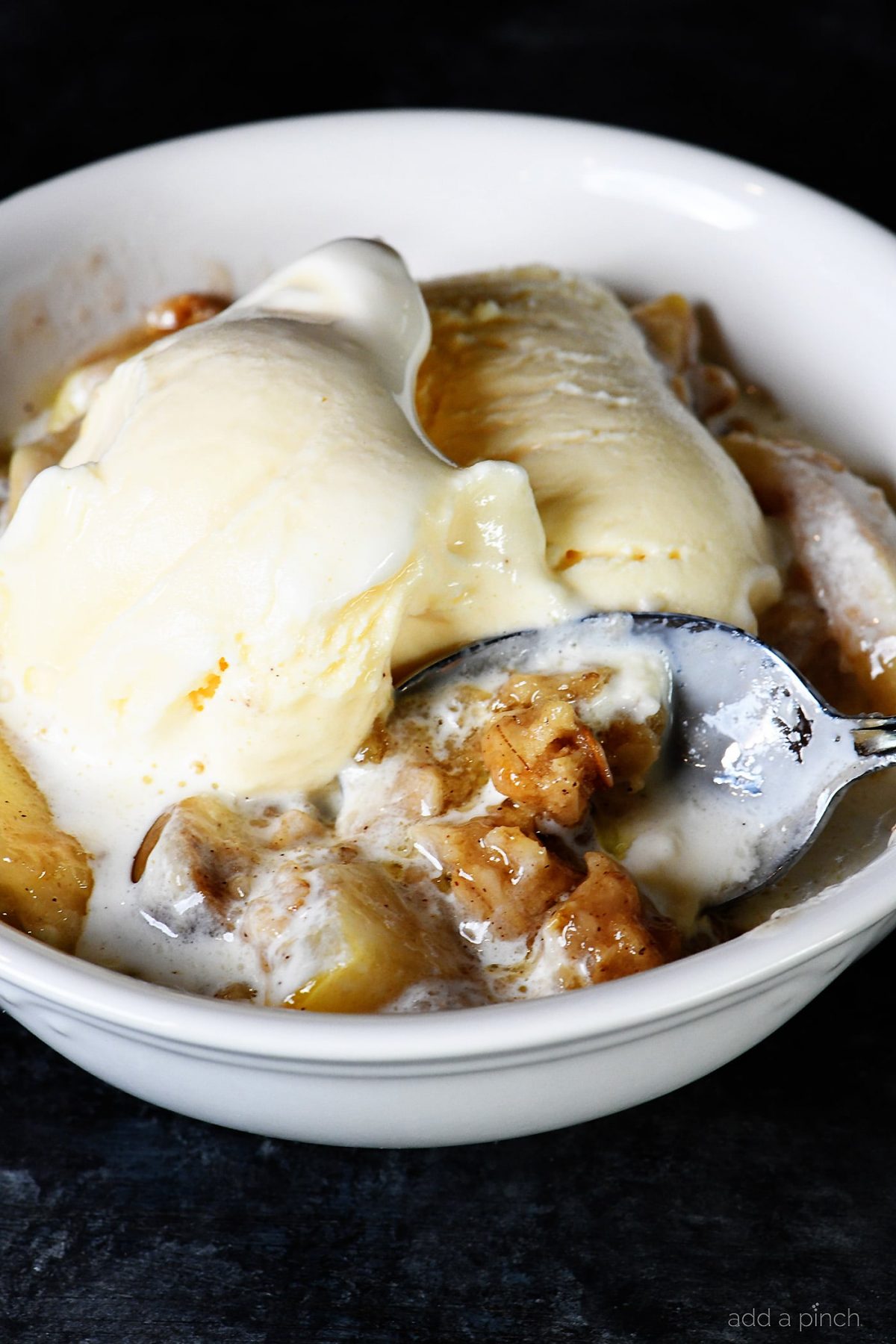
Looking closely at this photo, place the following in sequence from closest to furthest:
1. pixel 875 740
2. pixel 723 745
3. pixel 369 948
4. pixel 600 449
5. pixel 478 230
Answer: pixel 369 948 < pixel 875 740 < pixel 723 745 < pixel 600 449 < pixel 478 230

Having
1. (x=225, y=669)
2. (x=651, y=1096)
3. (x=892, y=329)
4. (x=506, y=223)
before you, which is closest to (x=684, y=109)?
(x=506, y=223)

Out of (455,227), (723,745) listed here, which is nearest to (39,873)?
(723,745)

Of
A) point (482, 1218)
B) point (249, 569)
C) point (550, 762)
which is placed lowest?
point (482, 1218)

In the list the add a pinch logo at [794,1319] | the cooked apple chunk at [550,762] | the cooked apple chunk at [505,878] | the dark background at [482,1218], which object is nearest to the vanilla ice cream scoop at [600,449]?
the cooked apple chunk at [550,762]

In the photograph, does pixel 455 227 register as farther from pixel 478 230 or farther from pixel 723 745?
pixel 723 745

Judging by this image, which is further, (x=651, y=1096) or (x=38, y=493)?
(x=38, y=493)

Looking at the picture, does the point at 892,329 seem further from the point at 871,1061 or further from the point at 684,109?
the point at 684,109
